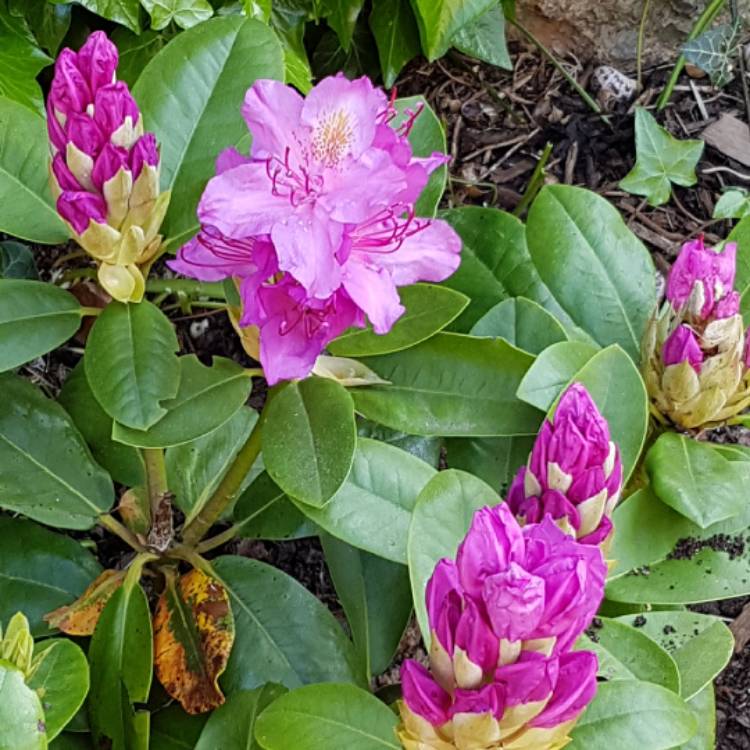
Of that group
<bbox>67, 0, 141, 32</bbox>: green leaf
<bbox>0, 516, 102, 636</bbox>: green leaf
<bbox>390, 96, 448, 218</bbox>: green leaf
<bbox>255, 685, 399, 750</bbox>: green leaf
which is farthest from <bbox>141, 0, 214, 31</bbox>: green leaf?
<bbox>255, 685, 399, 750</bbox>: green leaf

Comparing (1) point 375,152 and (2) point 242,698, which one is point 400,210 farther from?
(2) point 242,698

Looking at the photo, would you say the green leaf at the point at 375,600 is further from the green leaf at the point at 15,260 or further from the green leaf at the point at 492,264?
the green leaf at the point at 15,260

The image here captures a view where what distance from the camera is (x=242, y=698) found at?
1.25 m

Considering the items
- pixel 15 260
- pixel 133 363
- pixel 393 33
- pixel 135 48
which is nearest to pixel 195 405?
pixel 133 363

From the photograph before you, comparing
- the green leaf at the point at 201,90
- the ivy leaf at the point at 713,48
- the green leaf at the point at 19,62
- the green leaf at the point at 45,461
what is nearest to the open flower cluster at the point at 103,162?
the green leaf at the point at 201,90

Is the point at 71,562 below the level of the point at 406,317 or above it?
below

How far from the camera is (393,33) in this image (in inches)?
91.4

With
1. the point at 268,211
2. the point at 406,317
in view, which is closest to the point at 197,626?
the point at 406,317

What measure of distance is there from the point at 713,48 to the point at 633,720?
184 centimetres

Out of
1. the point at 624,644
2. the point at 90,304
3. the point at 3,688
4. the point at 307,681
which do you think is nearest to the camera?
the point at 3,688

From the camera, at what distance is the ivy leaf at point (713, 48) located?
242cm

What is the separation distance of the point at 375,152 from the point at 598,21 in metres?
1.74

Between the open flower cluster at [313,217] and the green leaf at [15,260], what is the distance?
967 mm

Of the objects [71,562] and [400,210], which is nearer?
[400,210]
